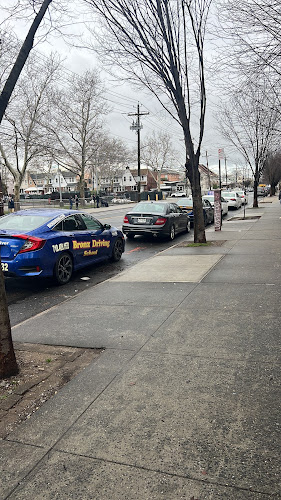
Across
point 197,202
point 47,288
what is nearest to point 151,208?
point 197,202

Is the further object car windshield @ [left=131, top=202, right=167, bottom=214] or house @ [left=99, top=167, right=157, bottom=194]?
house @ [left=99, top=167, right=157, bottom=194]

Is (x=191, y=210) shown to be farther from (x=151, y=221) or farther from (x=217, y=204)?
(x=151, y=221)

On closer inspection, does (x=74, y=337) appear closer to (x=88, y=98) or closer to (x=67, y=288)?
(x=67, y=288)

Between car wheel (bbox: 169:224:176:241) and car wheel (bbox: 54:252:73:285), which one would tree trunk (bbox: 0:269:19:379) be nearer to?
car wheel (bbox: 54:252:73:285)

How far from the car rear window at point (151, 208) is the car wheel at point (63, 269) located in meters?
6.50

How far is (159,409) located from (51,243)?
4.99 m

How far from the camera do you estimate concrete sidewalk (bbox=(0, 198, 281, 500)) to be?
2340mm

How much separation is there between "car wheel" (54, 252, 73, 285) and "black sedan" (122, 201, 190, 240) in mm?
6034

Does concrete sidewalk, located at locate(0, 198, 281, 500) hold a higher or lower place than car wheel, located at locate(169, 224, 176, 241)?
lower

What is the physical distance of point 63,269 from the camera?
7.90 m

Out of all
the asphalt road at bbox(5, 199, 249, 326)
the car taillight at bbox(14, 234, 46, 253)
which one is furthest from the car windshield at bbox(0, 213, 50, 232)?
the asphalt road at bbox(5, 199, 249, 326)

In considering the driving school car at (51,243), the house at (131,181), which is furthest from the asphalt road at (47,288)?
the house at (131,181)

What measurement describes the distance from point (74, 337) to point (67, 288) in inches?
117

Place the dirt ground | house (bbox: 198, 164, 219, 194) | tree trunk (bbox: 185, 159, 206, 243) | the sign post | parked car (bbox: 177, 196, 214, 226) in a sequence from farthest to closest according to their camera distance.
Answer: house (bbox: 198, 164, 219, 194) < parked car (bbox: 177, 196, 214, 226) < the sign post < tree trunk (bbox: 185, 159, 206, 243) < the dirt ground
